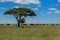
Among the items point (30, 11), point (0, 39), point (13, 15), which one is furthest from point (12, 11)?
point (0, 39)

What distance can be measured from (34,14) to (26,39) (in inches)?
1934

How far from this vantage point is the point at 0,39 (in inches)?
727

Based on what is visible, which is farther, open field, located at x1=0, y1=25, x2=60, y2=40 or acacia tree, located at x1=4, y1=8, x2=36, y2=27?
acacia tree, located at x1=4, y1=8, x2=36, y2=27

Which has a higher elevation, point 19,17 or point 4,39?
point 4,39

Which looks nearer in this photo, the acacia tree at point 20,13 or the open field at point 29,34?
the open field at point 29,34

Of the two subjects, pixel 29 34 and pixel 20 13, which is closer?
pixel 29 34

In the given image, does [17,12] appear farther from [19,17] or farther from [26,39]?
[26,39]

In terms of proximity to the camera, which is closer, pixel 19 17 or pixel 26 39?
pixel 26 39

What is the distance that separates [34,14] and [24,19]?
4.77 meters

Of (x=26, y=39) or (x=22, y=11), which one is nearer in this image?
(x=26, y=39)

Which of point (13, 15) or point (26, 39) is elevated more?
point (26, 39)

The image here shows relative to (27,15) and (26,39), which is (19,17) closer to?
(27,15)

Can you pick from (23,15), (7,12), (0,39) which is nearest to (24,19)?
(23,15)

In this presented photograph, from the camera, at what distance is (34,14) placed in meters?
67.2
